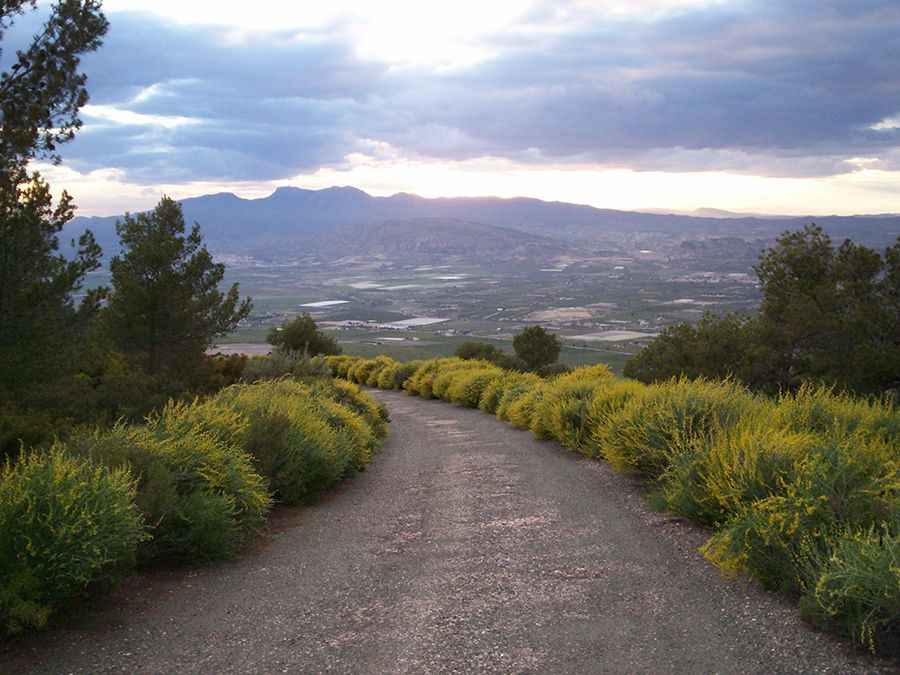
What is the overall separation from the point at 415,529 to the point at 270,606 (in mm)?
2623

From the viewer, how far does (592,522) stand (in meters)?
8.27

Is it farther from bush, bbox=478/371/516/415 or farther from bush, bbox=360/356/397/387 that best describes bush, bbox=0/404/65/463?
bush, bbox=360/356/397/387

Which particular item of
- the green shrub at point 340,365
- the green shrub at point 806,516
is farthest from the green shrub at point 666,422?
the green shrub at point 340,365

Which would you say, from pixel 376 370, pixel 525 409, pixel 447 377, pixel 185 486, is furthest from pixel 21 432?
pixel 376 370

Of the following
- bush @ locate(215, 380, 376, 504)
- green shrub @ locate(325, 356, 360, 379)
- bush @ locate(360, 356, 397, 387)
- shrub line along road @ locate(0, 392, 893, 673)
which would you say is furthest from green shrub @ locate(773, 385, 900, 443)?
green shrub @ locate(325, 356, 360, 379)

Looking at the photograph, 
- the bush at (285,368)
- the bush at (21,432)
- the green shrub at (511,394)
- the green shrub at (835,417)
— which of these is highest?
the green shrub at (835,417)

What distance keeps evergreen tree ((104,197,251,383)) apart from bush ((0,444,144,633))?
16.5 meters

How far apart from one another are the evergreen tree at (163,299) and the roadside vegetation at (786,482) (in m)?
14.9

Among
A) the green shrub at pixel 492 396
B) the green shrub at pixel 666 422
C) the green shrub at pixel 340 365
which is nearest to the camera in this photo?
the green shrub at pixel 666 422

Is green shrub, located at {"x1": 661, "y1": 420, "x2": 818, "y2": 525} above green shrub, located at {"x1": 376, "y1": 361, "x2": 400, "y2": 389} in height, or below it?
above

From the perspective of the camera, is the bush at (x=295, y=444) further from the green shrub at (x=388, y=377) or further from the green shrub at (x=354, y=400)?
the green shrub at (x=388, y=377)

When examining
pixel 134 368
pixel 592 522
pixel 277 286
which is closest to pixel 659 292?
pixel 277 286

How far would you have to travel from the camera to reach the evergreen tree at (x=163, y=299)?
22141 millimetres

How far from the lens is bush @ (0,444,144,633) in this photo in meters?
5.11
